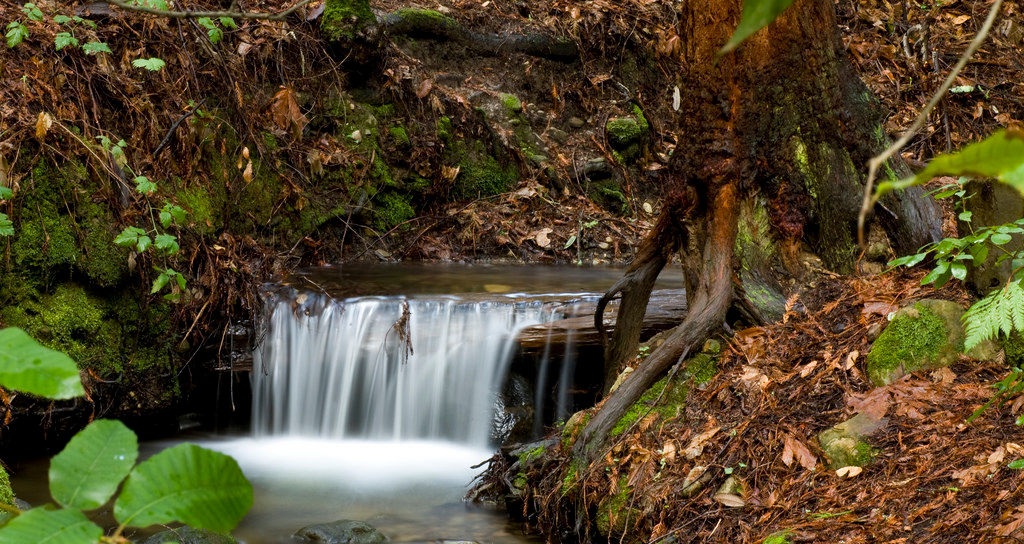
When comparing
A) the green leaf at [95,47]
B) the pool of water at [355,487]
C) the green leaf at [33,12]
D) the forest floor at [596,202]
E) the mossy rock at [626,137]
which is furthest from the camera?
the mossy rock at [626,137]

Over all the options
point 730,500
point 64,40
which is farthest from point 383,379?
point 730,500

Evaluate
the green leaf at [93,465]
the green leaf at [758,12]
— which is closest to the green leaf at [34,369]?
the green leaf at [93,465]

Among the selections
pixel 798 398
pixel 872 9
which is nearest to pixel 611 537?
pixel 798 398

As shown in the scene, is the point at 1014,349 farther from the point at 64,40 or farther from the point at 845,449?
the point at 64,40

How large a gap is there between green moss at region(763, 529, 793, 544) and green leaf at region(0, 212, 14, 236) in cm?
447

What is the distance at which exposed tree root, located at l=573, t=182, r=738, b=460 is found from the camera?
4.35m

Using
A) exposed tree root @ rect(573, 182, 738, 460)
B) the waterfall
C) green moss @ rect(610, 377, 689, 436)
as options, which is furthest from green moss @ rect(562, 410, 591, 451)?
the waterfall

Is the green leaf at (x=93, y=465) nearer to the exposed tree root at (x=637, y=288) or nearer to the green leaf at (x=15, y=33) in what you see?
the exposed tree root at (x=637, y=288)

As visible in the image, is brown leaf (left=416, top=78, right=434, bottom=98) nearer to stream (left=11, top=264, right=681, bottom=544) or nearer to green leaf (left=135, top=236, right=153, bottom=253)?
stream (left=11, top=264, right=681, bottom=544)

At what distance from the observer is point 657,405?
435 cm

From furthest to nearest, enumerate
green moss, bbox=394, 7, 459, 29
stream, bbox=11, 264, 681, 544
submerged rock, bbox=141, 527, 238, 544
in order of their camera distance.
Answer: green moss, bbox=394, 7, 459, 29 → stream, bbox=11, 264, 681, 544 → submerged rock, bbox=141, 527, 238, 544

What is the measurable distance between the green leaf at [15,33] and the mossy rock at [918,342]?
5.68m

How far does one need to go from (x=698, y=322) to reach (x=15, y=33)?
4.91 meters

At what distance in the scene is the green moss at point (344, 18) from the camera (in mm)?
8648
